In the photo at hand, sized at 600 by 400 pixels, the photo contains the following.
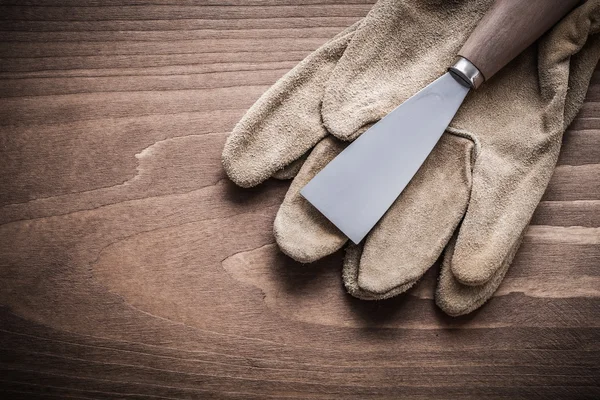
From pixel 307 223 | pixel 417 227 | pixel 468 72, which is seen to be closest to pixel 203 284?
pixel 307 223

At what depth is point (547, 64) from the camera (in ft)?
1.74

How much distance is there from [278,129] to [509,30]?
0.87 feet

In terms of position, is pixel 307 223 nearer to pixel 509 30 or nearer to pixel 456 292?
pixel 456 292

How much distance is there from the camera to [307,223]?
1.72ft

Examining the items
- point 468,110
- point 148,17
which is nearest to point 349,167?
point 468,110

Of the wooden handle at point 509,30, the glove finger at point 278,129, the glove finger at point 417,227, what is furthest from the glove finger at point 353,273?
the wooden handle at point 509,30

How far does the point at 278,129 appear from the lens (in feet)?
1.77

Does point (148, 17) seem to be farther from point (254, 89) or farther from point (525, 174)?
point (525, 174)

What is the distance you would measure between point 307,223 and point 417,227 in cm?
12

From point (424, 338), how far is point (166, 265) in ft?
0.96

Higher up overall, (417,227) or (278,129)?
(278,129)

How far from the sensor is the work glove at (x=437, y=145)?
0.51m

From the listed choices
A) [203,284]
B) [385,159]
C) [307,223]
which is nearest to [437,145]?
[385,159]

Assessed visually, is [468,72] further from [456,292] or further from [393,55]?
[456,292]
